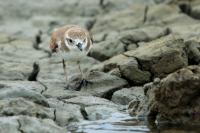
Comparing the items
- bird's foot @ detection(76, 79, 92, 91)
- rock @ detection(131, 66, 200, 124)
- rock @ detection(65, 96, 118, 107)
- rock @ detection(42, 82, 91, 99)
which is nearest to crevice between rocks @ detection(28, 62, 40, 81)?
rock @ detection(42, 82, 91, 99)

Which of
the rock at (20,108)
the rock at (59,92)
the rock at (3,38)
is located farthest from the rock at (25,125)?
the rock at (3,38)

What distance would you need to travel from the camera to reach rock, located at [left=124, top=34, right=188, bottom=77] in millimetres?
9070

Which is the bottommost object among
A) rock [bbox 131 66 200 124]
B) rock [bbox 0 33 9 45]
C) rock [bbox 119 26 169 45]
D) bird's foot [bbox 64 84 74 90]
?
rock [bbox 0 33 9 45]

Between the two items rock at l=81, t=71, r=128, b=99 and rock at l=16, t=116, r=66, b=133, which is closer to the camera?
rock at l=16, t=116, r=66, b=133

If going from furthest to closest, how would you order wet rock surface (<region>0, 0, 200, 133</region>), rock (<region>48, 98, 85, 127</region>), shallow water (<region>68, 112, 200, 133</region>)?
rock (<region>48, 98, 85, 127</region>), wet rock surface (<region>0, 0, 200, 133</region>), shallow water (<region>68, 112, 200, 133</region>)

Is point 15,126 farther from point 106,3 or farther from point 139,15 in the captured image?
point 106,3

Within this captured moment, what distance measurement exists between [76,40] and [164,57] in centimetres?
125

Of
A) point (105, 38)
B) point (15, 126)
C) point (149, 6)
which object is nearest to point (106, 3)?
point (149, 6)

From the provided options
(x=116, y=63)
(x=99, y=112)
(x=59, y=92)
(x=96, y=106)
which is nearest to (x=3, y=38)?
(x=116, y=63)

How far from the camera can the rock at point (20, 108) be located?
280 inches

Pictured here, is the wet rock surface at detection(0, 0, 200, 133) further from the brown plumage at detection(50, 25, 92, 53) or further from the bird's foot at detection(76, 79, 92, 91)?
the brown plumage at detection(50, 25, 92, 53)

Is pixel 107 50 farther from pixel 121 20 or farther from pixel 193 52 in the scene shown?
pixel 193 52

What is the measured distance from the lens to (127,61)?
9.47 meters

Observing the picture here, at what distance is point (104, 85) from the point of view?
922cm
